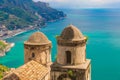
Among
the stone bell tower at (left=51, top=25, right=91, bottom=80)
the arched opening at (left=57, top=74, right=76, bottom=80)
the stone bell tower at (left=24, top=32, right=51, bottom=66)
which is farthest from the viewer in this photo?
the stone bell tower at (left=24, top=32, right=51, bottom=66)

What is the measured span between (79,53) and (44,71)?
6.57 m

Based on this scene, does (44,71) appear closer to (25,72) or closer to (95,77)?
(25,72)

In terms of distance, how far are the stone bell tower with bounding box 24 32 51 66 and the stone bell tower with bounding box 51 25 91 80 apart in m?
9.40

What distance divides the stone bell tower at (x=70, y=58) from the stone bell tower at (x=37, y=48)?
9.40m

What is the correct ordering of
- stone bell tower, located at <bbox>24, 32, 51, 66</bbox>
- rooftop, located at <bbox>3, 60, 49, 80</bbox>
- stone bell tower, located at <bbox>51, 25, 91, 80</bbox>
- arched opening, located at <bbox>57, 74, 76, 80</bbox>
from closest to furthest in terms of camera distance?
1. stone bell tower, located at <bbox>51, 25, 91, 80</bbox>
2. arched opening, located at <bbox>57, 74, 76, 80</bbox>
3. rooftop, located at <bbox>3, 60, 49, 80</bbox>
4. stone bell tower, located at <bbox>24, 32, 51, 66</bbox>

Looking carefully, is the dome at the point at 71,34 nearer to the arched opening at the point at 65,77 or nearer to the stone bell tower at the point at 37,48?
the arched opening at the point at 65,77

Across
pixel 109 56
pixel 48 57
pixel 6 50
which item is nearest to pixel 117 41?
pixel 109 56

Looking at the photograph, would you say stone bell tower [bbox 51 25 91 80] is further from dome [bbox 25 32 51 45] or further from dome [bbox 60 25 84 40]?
dome [bbox 25 32 51 45]

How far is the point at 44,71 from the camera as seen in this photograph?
91.4 ft

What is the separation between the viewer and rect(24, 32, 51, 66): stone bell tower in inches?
1254

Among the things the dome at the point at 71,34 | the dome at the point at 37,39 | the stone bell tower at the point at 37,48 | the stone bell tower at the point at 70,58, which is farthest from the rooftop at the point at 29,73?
the dome at the point at 71,34

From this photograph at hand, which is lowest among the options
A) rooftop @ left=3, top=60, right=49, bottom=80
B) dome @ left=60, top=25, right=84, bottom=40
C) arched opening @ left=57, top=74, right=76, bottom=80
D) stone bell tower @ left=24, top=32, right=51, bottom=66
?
rooftop @ left=3, top=60, right=49, bottom=80

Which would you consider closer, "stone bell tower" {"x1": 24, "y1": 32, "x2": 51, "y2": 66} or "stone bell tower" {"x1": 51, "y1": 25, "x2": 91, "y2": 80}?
"stone bell tower" {"x1": 51, "y1": 25, "x2": 91, "y2": 80}

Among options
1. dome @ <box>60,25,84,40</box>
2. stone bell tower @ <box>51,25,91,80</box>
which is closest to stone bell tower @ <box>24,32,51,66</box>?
stone bell tower @ <box>51,25,91,80</box>
